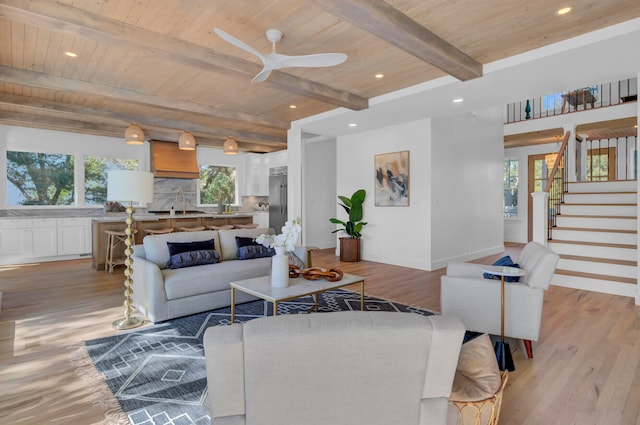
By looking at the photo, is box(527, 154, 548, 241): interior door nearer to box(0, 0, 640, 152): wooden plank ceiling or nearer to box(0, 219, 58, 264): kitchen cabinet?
box(0, 0, 640, 152): wooden plank ceiling

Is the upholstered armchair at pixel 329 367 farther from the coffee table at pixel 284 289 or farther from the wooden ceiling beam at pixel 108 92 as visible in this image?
the wooden ceiling beam at pixel 108 92

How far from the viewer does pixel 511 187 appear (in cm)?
974

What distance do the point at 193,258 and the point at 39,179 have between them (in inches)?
221

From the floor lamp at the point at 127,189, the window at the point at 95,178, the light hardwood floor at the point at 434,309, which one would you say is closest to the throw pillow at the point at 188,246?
the floor lamp at the point at 127,189

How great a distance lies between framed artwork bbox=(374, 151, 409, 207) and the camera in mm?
6348

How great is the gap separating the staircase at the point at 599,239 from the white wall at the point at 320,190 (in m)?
4.64

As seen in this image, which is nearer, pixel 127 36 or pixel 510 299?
pixel 510 299

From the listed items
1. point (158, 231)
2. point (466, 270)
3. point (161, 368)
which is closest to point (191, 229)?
point (158, 231)

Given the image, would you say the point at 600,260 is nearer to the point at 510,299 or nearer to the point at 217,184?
the point at 510,299

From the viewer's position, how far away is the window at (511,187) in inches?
379

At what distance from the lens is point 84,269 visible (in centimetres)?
604

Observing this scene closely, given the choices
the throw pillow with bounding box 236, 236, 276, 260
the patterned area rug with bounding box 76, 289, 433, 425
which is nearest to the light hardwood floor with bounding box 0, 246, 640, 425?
the patterned area rug with bounding box 76, 289, 433, 425

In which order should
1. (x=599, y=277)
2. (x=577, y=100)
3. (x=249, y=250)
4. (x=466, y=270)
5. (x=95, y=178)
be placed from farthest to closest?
(x=577, y=100), (x=95, y=178), (x=599, y=277), (x=249, y=250), (x=466, y=270)

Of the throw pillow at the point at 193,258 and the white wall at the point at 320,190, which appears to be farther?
the white wall at the point at 320,190
